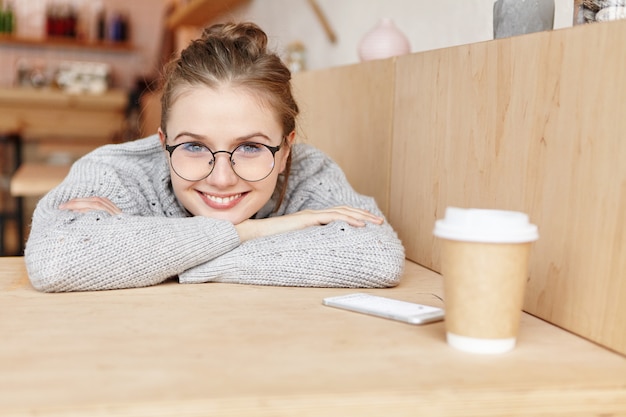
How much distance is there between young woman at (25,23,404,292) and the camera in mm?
976

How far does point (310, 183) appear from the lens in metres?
1.32

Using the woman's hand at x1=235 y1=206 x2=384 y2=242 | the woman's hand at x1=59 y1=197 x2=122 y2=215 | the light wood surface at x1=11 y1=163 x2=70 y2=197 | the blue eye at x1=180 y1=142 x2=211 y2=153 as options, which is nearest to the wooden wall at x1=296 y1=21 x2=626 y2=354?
the woman's hand at x1=235 y1=206 x2=384 y2=242

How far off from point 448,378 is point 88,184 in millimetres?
742

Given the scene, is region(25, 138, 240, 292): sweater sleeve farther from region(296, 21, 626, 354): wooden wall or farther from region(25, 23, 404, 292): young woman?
region(296, 21, 626, 354): wooden wall

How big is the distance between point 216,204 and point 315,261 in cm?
22

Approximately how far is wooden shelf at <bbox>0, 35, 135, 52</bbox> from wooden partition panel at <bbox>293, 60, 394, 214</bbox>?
410 cm

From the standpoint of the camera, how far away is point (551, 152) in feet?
2.84

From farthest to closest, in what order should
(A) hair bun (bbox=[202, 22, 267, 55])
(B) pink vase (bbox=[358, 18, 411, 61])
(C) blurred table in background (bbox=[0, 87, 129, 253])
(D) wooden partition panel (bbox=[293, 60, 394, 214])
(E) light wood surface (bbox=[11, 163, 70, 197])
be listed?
(C) blurred table in background (bbox=[0, 87, 129, 253])
(E) light wood surface (bbox=[11, 163, 70, 197])
(B) pink vase (bbox=[358, 18, 411, 61])
(D) wooden partition panel (bbox=[293, 60, 394, 214])
(A) hair bun (bbox=[202, 22, 267, 55])

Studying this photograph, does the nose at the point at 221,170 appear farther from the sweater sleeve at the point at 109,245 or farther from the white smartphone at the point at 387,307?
the white smartphone at the point at 387,307

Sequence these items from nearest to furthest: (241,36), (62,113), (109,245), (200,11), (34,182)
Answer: (109,245)
(241,36)
(34,182)
(200,11)
(62,113)

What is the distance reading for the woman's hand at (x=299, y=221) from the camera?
1.16m

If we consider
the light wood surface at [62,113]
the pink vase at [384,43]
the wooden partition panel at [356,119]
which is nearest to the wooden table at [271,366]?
the wooden partition panel at [356,119]

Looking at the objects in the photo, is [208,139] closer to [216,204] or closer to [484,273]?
[216,204]

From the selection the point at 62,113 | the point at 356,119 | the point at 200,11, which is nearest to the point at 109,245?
the point at 356,119
